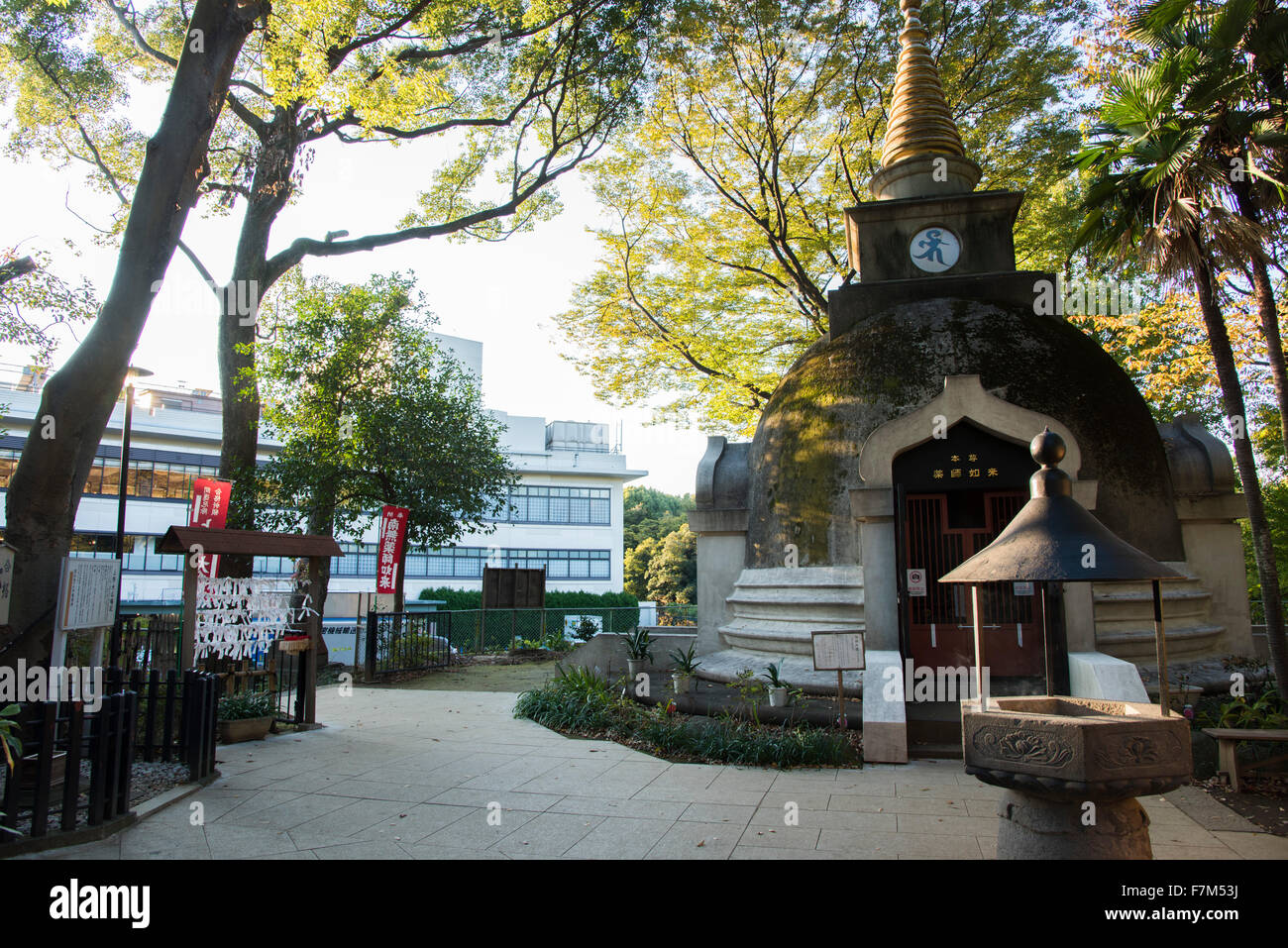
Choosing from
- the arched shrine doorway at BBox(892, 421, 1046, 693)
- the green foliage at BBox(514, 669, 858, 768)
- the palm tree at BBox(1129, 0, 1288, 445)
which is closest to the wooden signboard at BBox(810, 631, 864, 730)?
the green foliage at BBox(514, 669, 858, 768)

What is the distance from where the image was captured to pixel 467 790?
7.77 m

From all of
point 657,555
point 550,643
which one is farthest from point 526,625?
point 657,555

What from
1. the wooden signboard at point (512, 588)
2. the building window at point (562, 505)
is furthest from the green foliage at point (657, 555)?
the wooden signboard at point (512, 588)

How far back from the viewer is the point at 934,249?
14.5 m

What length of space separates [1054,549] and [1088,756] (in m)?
1.20

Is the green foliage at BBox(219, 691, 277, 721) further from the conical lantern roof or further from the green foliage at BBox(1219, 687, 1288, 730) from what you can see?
the green foliage at BBox(1219, 687, 1288, 730)

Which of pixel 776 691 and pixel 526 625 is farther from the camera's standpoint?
pixel 526 625

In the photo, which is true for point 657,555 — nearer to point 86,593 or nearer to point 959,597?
point 959,597

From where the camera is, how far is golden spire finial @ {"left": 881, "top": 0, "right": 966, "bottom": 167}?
596 inches

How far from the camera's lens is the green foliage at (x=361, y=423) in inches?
755

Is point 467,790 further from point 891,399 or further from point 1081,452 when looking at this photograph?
point 1081,452

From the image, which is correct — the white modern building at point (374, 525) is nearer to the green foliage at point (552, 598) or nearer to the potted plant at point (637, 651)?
the green foliage at point (552, 598)

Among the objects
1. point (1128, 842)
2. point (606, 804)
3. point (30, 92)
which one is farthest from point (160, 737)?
point (30, 92)

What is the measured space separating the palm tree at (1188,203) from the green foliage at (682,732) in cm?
599
